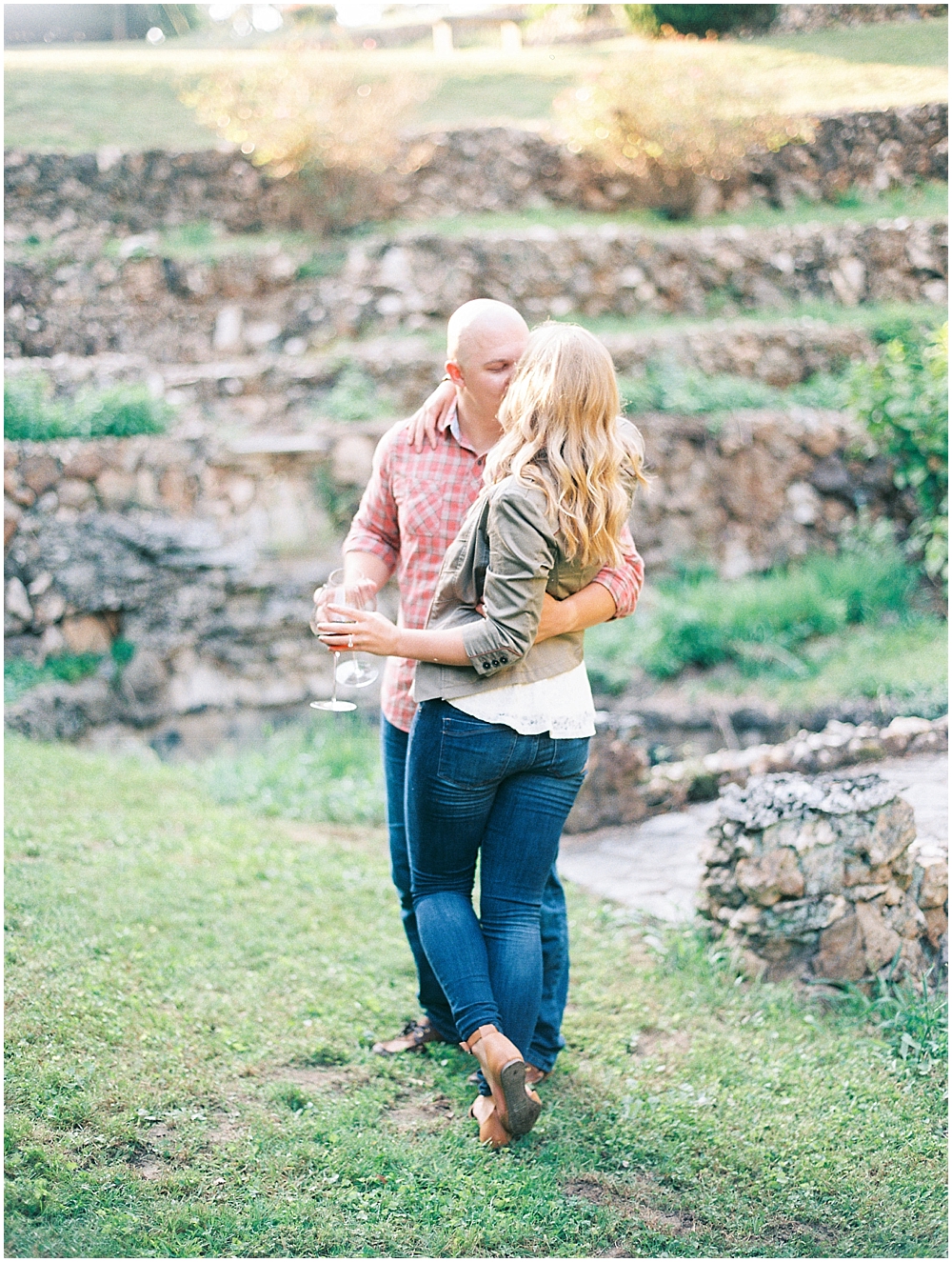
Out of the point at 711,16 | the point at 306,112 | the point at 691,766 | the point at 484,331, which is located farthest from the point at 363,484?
the point at 711,16

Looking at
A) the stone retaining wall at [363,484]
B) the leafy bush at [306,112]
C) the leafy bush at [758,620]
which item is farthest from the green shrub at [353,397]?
the leafy bush at [306,112]

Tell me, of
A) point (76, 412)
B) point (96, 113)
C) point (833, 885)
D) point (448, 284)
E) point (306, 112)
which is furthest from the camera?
point (96, 113)

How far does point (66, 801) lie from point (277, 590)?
110 inches

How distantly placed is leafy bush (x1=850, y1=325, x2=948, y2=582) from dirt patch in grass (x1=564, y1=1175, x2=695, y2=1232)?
212 inches

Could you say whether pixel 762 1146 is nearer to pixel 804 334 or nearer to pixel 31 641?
pixel 31 641

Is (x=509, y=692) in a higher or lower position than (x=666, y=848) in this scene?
higher

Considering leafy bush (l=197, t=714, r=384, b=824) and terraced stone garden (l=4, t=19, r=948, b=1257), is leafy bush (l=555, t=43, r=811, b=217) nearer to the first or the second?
terraced stone garden (l=4, t=19, r=948, b=1257)

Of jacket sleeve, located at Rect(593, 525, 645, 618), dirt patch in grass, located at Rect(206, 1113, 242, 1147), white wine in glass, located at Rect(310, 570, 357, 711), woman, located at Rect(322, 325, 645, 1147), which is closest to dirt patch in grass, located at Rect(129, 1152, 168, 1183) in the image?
dirt patch in grass, located at Rect(206, 1113, 242, 1147)

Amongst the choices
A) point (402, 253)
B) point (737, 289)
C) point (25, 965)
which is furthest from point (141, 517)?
point (737, 289)

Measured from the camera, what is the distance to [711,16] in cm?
1534

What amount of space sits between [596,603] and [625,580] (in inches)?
4.7

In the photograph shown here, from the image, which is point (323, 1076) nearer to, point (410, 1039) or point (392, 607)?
point (410, 1039)

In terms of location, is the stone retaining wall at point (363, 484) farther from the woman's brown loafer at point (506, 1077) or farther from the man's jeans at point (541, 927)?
the woman's brown loafer at point (506, 1077)

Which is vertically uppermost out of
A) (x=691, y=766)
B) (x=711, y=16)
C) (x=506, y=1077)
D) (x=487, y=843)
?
(x=711, y=16)
